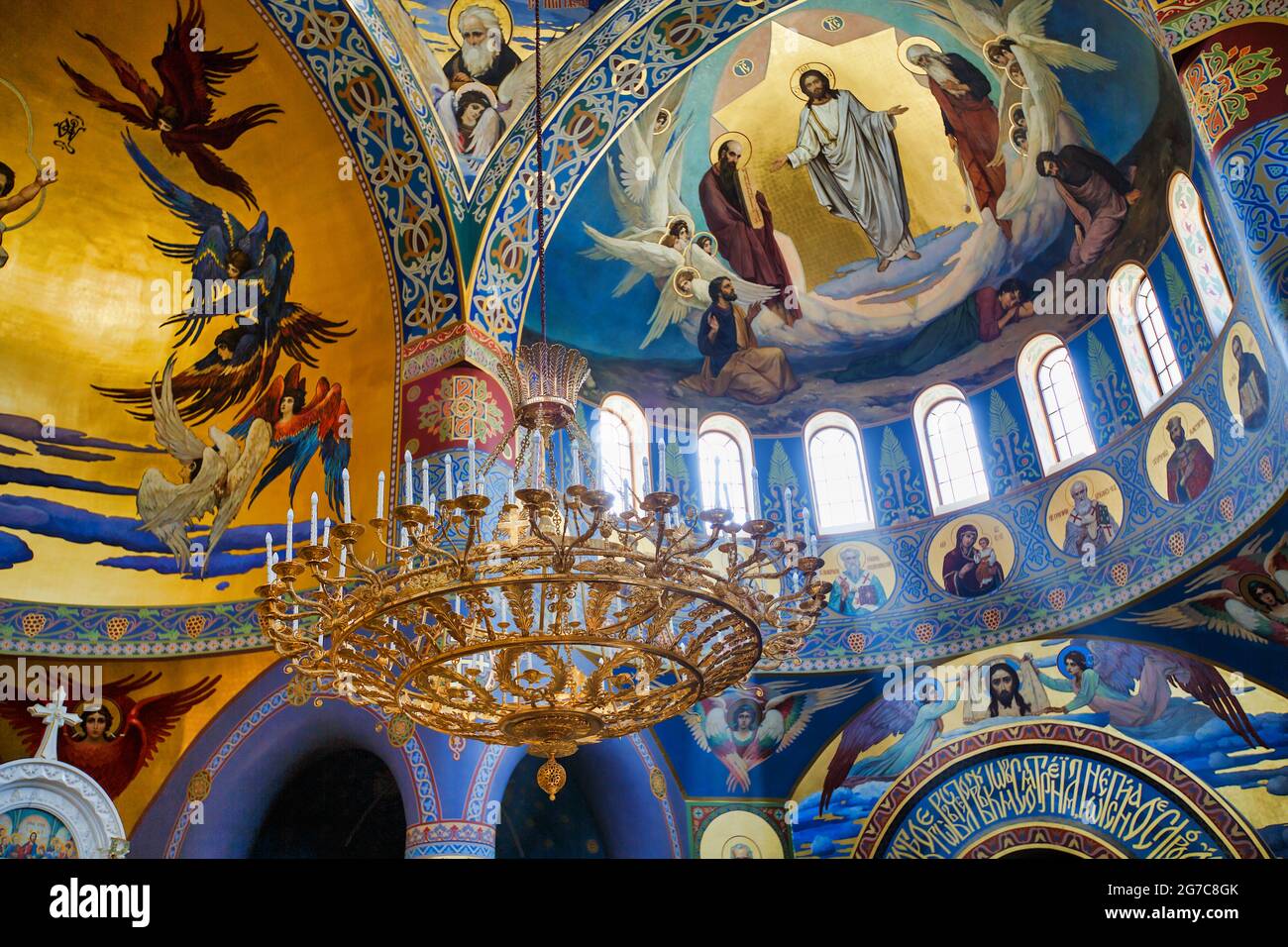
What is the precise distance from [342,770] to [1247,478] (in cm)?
854

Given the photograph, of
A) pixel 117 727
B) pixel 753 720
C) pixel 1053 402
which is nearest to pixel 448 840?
pixel 117 727

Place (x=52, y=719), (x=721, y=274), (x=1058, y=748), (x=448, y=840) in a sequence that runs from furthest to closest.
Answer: (x=721, y=274) → (x=1058, y=748) → (x=52, y=719) → (x=448, y=840)

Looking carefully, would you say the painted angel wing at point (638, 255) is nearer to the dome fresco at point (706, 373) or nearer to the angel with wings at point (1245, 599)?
the dome fresco at point (706, 373)

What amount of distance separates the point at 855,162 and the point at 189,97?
21.7 feet

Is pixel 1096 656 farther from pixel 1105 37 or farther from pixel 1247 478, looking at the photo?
pixel 1105 37

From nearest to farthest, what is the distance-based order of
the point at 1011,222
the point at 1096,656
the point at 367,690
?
the point at 367,690, the point at 1096,656, the point at 1011,222

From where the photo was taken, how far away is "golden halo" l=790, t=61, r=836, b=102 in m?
12.8

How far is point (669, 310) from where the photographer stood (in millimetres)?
13672

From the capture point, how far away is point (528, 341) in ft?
40.1

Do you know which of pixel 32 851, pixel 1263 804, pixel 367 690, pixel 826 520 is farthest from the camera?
pixel 826 520

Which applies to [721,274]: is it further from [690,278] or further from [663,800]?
[663,800]

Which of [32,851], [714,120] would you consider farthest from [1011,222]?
[32,851]

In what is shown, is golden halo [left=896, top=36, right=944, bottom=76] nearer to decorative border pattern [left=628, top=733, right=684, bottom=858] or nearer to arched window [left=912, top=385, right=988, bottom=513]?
arched window [left=912, top=385, right=988, bottom=513]

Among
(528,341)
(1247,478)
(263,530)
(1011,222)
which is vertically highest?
(1011,222)
